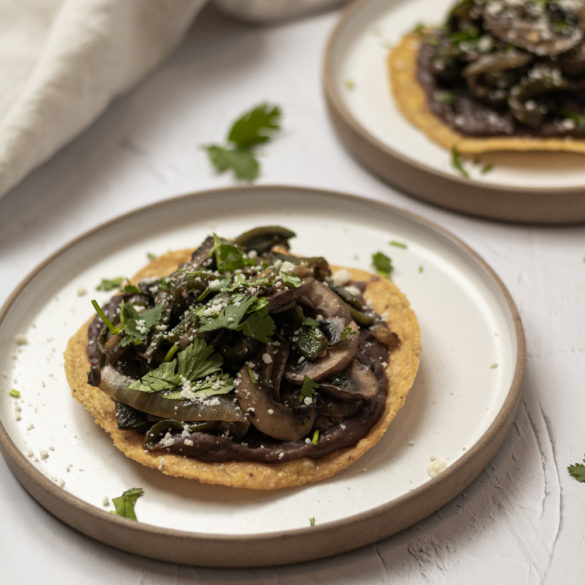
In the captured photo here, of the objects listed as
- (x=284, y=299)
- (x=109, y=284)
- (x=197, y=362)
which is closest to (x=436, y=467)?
(x=284, y=299)

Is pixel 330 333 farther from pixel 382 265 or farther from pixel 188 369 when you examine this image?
pixel 382 265

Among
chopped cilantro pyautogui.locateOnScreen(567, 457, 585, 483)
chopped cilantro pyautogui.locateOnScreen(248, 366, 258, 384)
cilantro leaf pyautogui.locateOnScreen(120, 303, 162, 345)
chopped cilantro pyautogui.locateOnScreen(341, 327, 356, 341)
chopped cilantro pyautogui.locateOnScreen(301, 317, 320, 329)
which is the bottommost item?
chopped cilantro pyautogui.locateOnScreen(567, 457, 585, 483)

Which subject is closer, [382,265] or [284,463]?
[284,463]

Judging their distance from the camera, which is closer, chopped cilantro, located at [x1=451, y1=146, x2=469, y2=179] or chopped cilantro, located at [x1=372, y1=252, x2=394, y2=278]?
chopped cilantro, located at [x1=372, y1=252, x2=394, y2=278]

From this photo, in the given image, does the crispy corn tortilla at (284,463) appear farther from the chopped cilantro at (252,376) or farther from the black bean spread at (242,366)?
the chopped cilantro at (252,376)

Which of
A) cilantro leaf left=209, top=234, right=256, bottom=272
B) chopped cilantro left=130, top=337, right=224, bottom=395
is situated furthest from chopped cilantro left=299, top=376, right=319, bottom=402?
cilantro leaf left=209, top=234, right=256, bottom=272

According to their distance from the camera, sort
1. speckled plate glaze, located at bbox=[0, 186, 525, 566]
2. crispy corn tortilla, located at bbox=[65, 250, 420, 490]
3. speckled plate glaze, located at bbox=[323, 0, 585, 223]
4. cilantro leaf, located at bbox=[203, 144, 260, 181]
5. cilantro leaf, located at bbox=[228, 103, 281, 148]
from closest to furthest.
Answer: speckled plate glaze, located at bbox=[0, 186, 525, 566], crispy corn tortilla, located at bbox=[65, 250, 420, 490], speckled plate glaze, located at bbox=[323, 0, 585, 223], cilantro leaf, located at bbox=[203, 144, 260, 181], cilantro leaf, located at bbox=[228, 103, 281, 148]

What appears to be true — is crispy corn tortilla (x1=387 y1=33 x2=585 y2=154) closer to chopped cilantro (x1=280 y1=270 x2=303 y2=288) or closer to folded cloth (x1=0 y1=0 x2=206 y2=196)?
folded cloth (x1=0 y1=0 x2=206 y2=196)
